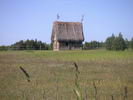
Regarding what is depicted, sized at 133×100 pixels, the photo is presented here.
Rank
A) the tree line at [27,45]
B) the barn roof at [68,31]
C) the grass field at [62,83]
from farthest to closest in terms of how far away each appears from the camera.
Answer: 1. the tree line at [27,45]
2. the barn roof at [68,31]
3. the grass field at [62,83]

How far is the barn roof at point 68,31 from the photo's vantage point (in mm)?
46531

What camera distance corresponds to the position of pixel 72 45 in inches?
1881

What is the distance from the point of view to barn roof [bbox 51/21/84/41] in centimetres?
4653

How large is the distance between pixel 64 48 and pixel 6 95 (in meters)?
40.0

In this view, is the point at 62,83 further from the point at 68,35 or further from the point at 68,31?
the point at 68,31

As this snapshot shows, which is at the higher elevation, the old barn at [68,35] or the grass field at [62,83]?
the old barn at [68,35]

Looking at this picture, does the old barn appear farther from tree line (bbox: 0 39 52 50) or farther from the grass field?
the grass field

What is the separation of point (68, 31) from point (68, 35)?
36.9 inches

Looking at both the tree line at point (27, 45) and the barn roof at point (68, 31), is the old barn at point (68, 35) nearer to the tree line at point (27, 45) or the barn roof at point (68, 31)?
the barn roof at point (68, 31)

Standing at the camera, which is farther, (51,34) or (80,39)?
(51,34)

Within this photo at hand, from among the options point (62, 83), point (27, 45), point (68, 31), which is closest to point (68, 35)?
point (68, 31)

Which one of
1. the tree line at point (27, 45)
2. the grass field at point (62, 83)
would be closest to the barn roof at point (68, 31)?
the tree line at point (27, 45)

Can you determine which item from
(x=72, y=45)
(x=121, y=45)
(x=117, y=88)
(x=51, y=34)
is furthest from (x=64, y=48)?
(x=117, y=88)

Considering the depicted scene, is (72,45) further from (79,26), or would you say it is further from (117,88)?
(117,88)
